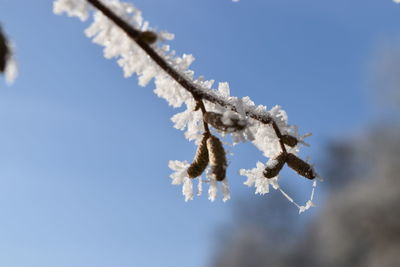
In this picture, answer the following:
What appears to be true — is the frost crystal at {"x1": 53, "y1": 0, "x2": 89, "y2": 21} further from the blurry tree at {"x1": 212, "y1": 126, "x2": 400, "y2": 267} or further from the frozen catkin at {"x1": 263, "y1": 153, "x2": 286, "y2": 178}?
the blurry tree at {"x1": 212, "y1": 126, "x2": 400, "y2": 267}

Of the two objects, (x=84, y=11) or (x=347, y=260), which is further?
(x=347, y=260)

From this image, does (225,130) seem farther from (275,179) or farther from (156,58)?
(275,179)

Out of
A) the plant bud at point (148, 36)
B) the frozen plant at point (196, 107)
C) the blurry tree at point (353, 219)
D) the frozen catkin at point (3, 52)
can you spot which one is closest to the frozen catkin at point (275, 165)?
the frozen plant at point (196, 107)

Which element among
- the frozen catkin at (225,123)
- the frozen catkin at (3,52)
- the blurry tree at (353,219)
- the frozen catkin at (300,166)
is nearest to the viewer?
the frozen catkin at (3,52)

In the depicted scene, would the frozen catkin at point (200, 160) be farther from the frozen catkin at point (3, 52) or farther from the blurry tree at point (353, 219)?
the blurry tree at point (353, 219)

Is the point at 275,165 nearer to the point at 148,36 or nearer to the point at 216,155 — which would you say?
the point at 216,155

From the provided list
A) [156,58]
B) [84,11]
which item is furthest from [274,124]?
[84,11]
